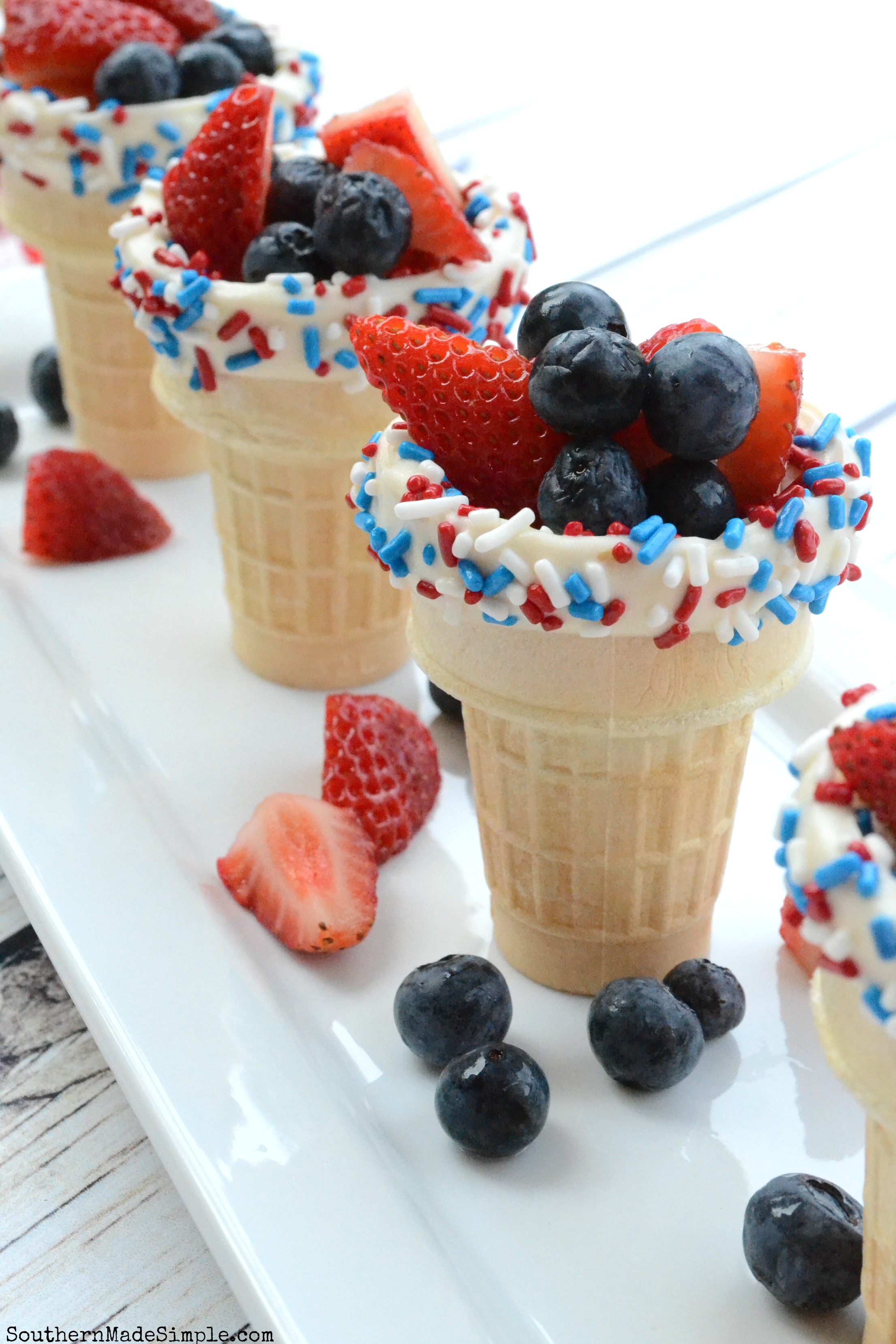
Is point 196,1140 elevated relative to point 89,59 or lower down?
lower down

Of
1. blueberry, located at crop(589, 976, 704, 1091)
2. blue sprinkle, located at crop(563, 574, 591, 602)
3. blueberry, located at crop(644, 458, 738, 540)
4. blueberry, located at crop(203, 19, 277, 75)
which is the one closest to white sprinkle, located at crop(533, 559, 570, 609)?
blue sprinkle, located at crop(563, 574, 591, 602)

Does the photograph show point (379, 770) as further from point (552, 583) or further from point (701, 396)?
point (701, 396)

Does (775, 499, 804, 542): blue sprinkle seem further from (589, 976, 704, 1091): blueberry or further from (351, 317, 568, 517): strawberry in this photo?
(589, 976, 704, 1091): blueberry

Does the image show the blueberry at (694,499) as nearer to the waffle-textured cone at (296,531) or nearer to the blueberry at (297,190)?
the waffle-textured cone at (296,531)

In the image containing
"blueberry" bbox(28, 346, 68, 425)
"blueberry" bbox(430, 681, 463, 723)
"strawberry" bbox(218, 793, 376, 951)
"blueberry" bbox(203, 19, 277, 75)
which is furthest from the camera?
"blueberry" bbox(28, 346, 68, 425)

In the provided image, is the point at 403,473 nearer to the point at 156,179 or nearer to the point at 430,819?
the point at 430,819

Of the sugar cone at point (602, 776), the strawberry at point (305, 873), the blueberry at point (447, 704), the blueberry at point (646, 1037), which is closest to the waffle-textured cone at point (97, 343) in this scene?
the blueberry at point (447, 704)

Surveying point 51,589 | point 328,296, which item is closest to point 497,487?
point 328,296
